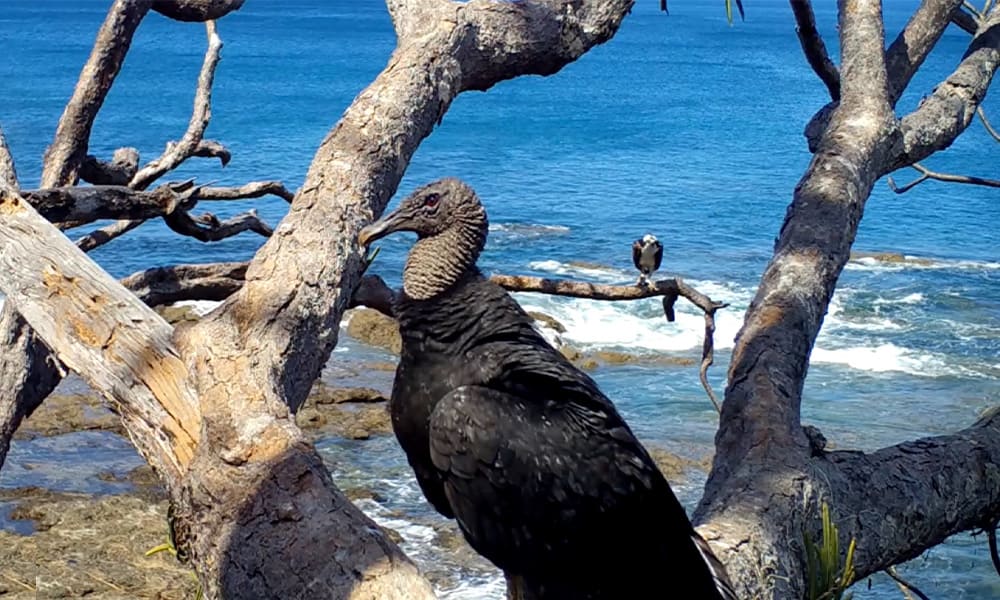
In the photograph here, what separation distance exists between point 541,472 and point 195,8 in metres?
3.47

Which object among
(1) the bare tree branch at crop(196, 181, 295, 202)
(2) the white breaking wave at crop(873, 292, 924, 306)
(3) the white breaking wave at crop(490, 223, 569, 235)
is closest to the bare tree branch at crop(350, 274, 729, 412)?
(1) the bare tree branch at crop(196, 181, 295, 202)

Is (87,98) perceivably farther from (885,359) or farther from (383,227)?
(885,359)

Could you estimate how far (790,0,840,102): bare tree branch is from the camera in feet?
17.4

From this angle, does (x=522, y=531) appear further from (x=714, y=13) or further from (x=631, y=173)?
(x=714, y=13)

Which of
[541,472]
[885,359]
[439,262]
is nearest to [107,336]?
[439,262]

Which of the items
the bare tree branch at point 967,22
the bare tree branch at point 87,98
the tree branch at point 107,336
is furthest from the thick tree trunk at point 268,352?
the bare tree branch at point 967,22

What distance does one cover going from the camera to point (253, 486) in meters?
2.53

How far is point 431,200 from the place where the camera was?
3.37 meters

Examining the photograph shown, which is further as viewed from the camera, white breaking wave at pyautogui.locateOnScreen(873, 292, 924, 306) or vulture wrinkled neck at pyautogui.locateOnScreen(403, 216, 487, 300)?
white breaking wave at pyautogui.locateOnScreen(873, 292, 924, 306)

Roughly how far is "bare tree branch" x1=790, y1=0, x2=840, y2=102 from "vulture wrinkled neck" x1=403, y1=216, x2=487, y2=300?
2.55m

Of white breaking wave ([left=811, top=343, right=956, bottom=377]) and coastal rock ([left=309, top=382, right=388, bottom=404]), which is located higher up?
coastal rock ([left=309, top=382, right=388, bottom=404])

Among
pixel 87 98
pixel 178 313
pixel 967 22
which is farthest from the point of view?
pixel 178 313

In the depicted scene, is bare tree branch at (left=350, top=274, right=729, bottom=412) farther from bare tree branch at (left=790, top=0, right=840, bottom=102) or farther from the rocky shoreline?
the rocky shoreline

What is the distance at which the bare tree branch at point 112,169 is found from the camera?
5723 mm
